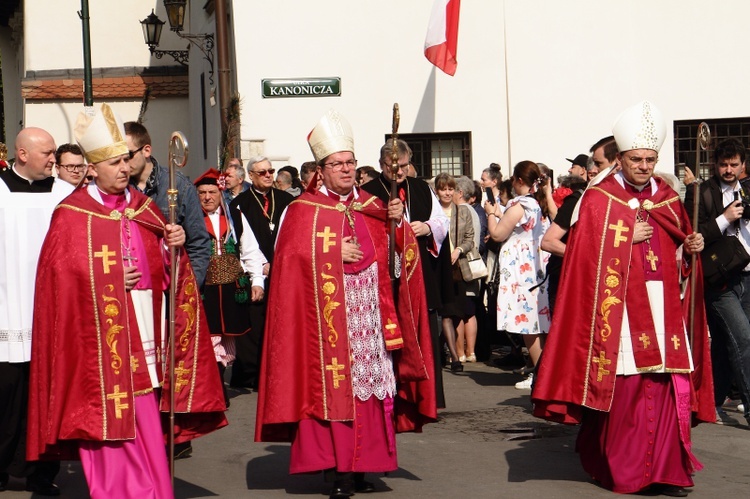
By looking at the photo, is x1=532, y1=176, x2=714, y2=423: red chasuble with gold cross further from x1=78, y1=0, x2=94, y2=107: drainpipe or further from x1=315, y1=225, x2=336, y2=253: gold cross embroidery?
x1=78, y1=0, x2=94, y2=107: drainpipe

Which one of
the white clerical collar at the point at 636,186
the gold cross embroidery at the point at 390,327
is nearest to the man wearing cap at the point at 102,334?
the gold cross embroidery at the point at 390,327

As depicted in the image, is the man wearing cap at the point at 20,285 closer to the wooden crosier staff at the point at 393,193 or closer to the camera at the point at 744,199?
the wooden crosier staff at the point at 393,193

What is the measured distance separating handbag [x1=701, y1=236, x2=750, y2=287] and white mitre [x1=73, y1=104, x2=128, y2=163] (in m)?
4.58

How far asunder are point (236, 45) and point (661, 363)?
13.2 metres

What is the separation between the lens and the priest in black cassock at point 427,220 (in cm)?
1046

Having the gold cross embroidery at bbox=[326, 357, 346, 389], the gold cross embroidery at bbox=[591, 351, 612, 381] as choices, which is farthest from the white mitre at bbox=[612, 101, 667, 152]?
the gold cross embroidery at bbox=[326, 357, 346, 389]

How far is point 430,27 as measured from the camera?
A: 1933cm

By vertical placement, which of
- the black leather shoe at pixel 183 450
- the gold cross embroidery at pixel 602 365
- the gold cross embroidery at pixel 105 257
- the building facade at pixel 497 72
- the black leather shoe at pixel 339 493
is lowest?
the black leather shoe at pixel 339 493

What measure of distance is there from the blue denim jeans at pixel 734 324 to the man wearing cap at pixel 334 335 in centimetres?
294

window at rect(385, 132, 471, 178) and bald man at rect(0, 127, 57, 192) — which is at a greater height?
window at rect(385, 132, 471, 178)

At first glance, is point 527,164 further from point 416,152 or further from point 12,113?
point 12,113

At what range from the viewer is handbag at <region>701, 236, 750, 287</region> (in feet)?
33.1

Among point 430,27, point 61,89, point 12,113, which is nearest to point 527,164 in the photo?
point 430,27

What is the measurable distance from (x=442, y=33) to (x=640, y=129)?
11400mm
